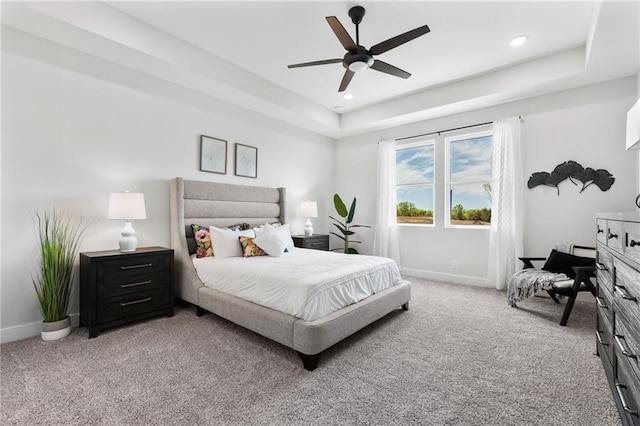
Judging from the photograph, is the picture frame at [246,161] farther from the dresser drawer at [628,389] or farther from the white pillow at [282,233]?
the dresser drawer at [628,389]

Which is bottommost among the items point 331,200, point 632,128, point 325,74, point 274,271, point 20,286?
point 20,286

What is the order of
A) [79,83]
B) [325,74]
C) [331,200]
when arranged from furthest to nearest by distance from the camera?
[331,200] → [325,74] → [79,83]

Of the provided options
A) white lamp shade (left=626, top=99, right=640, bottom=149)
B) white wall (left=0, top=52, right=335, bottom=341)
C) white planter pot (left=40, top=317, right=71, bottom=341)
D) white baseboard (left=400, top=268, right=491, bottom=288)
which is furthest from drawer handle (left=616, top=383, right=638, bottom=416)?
white wall (left=0, top=52, right=335, bottom=341)

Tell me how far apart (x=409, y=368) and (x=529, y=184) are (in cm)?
328

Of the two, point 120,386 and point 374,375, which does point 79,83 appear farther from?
point 374,375

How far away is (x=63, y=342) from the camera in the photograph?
8.05ft

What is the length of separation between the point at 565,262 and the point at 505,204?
1.05 m

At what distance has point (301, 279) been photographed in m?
2.27

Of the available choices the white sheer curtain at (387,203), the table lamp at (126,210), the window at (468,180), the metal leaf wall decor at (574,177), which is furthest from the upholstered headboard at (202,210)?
the metal leaf wall decor at (574,177)

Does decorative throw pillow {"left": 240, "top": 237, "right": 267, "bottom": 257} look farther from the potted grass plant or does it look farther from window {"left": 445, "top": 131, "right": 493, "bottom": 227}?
window {"left": 445, "top": 131, "right": 493, "bottom": 227}

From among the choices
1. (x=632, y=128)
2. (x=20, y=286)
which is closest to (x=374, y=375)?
(x=632, y=128)

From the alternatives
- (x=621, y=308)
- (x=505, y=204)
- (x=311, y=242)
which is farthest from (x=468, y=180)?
(x=621, y=308)

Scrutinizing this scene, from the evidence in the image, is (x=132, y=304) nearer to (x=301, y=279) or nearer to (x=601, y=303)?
(x=301, y=279)

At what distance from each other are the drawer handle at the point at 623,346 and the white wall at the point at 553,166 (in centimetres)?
275
